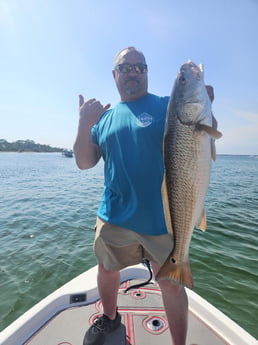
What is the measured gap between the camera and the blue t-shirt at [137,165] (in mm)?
2119

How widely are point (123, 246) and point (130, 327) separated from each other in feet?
3.58

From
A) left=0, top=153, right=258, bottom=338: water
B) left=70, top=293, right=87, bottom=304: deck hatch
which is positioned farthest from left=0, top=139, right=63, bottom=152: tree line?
left=70, top=293, right=87, bottom=304: deck hatch

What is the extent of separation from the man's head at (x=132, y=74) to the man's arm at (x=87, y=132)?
0.32 m

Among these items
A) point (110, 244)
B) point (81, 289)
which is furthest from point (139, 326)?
point (110, 244)

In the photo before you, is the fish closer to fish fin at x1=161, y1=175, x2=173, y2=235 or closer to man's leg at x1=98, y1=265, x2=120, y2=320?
fish fin at x1=161, y1=175, x2=173, y2=235

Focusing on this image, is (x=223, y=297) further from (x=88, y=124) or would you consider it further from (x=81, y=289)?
(x=88, y=124)

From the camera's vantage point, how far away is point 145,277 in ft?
11.9

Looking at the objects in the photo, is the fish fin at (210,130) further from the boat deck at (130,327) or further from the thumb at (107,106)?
the boat deck at (130,327)

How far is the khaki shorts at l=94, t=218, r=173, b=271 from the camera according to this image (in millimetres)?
2127

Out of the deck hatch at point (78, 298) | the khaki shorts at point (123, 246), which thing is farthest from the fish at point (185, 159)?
the deck hatch at point (78, 298)

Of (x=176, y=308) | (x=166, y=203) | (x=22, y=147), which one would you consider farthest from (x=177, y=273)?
(x=22, y=147)

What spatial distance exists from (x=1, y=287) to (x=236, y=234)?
677 cm

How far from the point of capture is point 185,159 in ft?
5.72

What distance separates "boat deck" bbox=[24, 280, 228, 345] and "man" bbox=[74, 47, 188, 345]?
7.0 inches
